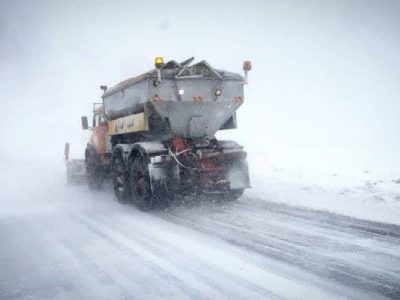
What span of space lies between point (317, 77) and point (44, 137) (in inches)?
1516

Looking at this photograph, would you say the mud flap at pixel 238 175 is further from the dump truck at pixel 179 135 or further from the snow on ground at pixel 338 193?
the snow on ground at pixel 338 193

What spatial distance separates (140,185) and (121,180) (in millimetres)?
1378

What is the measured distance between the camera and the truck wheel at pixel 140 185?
9070 mm

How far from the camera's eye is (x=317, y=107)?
137 feet

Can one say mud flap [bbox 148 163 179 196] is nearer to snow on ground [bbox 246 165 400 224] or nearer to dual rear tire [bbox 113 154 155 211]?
dual rear tire [bbox 113 154 155 211]

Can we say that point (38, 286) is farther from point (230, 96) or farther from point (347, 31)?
point (347, 31)

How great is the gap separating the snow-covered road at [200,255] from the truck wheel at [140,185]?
321mm

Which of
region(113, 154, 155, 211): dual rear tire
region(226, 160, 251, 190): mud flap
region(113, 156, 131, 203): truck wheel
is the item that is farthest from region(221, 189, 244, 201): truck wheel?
region(113, 156, 131, 203): truck wheel

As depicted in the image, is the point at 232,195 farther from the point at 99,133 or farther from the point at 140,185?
the point at 99,133

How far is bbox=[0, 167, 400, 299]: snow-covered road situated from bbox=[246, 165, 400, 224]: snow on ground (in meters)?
0.71

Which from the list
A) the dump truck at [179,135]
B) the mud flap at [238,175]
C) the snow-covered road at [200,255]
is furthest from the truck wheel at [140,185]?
the mud flap at [238,175]

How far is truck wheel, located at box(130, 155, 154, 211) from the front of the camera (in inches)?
357

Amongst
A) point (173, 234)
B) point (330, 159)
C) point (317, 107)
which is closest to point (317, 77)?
point (317, 107)

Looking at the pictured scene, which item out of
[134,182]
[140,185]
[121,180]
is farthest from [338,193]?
[121,180]
